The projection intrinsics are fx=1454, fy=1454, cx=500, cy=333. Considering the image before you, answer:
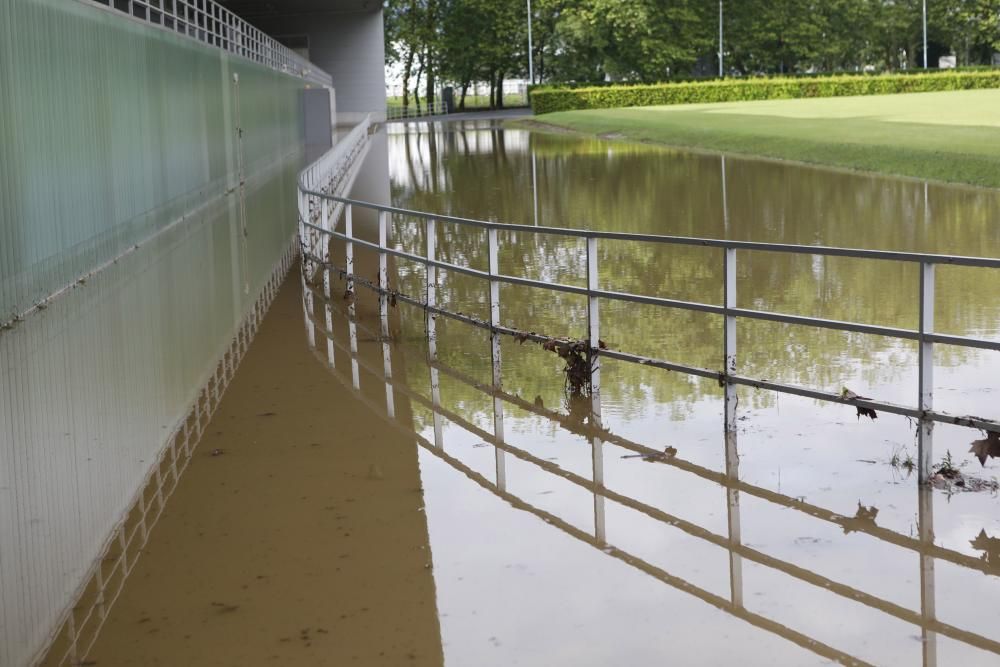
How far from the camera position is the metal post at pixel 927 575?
4797 mm

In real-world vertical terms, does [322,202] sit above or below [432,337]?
above

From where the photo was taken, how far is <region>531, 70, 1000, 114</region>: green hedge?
2689 inches

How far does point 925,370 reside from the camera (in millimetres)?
6629

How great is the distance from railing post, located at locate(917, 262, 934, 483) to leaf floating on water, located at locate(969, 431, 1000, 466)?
208 mm

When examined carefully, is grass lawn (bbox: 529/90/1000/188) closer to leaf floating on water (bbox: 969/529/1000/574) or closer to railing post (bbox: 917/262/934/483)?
railing post (bbox: 917/262/934/483)

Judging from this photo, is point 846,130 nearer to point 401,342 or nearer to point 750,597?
point 401,342

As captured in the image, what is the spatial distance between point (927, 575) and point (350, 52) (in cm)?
7254

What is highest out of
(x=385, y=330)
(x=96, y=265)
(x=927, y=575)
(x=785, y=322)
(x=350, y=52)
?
(x=350, y=52)

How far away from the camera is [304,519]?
21.1 ft

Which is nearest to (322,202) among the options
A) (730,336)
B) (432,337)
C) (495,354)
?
(432,337)

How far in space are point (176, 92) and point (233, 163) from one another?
7.72 m

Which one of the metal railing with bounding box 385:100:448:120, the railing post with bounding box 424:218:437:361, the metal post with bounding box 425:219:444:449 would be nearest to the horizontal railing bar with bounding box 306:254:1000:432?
the metal post with bounding box 425:219:444:449

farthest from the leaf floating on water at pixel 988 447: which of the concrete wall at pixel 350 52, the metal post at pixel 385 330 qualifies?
the concrete wall at pixel 350 52

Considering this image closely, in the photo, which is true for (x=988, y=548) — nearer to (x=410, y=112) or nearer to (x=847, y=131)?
(x=847, y=131)
